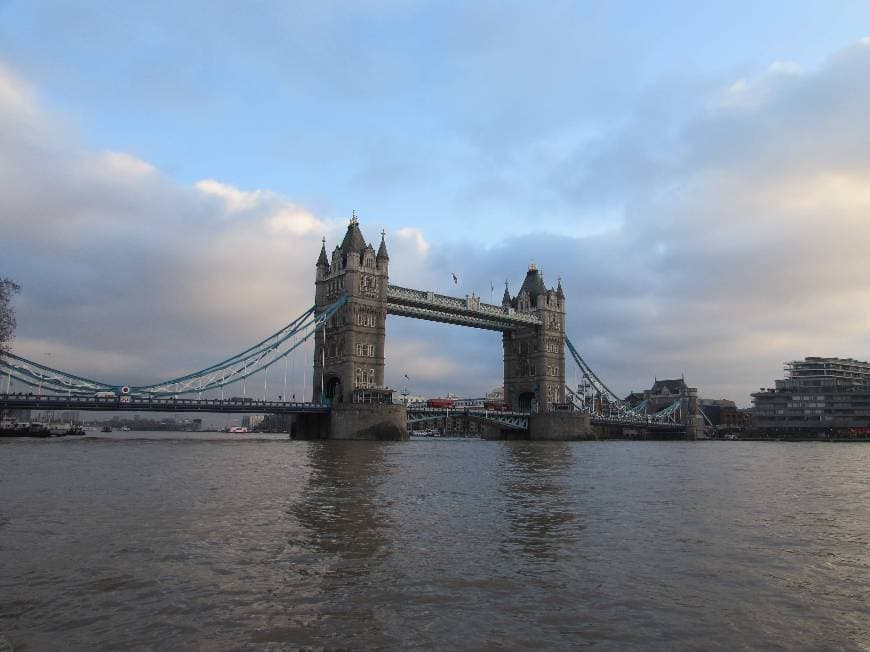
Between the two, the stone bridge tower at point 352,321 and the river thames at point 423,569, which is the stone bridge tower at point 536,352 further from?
the river thames at point 423,569

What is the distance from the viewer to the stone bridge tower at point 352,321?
85375 mm

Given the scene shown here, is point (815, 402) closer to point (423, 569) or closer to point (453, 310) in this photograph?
point (453, 310)

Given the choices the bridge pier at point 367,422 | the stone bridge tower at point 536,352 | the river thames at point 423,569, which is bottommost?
the river thames at point 423,569

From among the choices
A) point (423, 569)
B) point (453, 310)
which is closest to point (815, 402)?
point (453, 310)

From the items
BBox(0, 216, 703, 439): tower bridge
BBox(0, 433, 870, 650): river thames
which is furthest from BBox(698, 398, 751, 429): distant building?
BBox(0, 433, 870, 650): river thames

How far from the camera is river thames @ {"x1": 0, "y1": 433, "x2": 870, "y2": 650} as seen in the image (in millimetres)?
8781

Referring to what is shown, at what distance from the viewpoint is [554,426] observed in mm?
105375

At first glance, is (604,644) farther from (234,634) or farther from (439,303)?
(439,303)

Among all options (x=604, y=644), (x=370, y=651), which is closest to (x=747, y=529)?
(x=604, y=644)

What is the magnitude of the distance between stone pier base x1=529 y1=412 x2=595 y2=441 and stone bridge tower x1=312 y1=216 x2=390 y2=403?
32.1 metres

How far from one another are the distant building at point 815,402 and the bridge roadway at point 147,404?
386 feet

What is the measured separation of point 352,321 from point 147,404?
27.2 meters

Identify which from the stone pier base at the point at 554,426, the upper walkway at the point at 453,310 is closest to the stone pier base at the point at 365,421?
the upper walkway at the point at 453,310

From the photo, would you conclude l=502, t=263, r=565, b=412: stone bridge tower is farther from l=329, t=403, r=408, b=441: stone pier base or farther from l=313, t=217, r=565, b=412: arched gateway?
l=329, t=403, r=408, b=441: stone pier base
